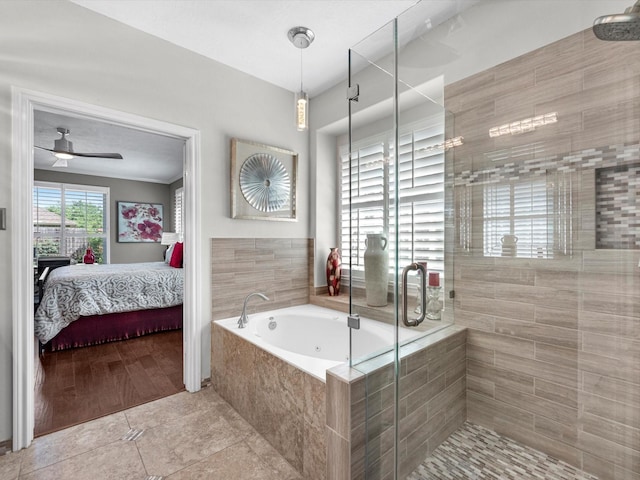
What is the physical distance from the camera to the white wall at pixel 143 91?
1.74 metres

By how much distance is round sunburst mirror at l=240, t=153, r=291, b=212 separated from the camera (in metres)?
2.69

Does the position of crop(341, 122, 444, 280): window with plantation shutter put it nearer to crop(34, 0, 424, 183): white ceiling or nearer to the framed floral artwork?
crop(34, 0, 424, 183): white ceiling

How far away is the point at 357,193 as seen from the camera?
1681mm

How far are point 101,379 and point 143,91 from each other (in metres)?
2.25

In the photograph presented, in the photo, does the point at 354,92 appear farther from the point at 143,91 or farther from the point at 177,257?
the point at 177,257

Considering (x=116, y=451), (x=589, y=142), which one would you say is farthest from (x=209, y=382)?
(x=589, y=142)

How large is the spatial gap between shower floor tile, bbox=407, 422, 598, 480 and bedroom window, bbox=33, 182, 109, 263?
6.64 meters

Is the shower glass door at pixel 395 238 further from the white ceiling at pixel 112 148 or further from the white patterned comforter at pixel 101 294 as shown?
the white patterned comforter at pixel 101 294

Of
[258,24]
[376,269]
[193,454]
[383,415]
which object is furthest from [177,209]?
[383,415]

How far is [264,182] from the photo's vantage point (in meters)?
2.80

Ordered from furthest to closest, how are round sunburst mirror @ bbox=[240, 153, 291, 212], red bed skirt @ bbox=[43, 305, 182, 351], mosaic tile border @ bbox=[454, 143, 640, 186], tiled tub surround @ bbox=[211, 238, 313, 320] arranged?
red bed skirt @ bbox=[43, 305, 182, 351]
round sunburst mirror @ bbox=[240, 153, 291, 212]
tiled tub surround @ bbox=[211, 238, 313, 320]
mosaic tile border @ bbox=[454, 143, 640, 186]

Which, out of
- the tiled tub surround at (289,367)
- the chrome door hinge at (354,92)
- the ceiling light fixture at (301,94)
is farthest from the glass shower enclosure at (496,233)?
the ceiling light fixture at (301,94)

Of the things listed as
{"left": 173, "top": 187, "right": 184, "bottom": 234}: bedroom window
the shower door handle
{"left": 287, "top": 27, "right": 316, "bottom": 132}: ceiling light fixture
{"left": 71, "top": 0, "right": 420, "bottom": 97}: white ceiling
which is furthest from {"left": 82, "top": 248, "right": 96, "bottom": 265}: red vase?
the shower door handle

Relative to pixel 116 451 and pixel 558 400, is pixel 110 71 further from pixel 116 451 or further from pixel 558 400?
pixel 558 400
